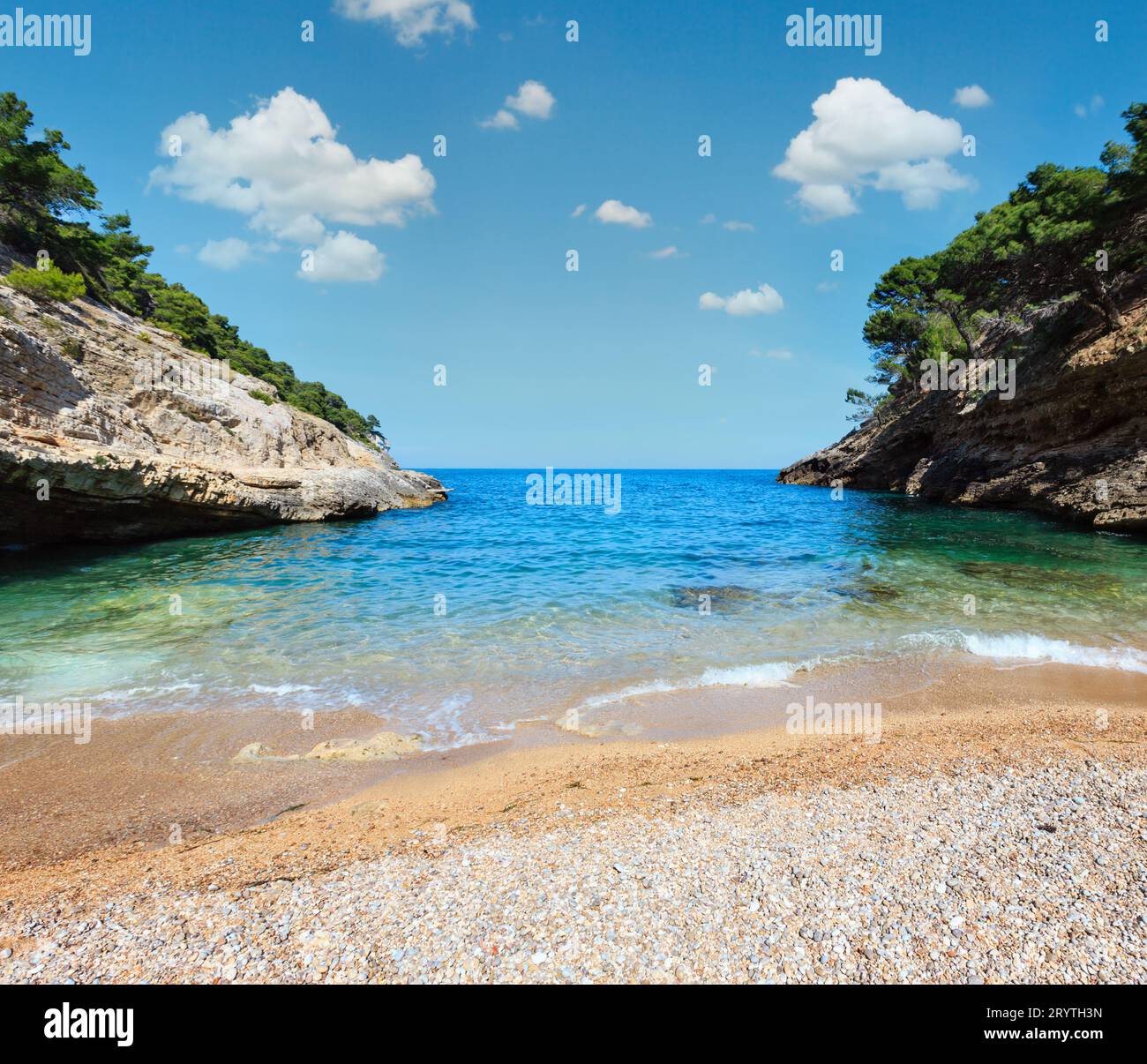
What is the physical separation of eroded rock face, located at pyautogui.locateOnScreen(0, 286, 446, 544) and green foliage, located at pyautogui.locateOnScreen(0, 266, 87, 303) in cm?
51

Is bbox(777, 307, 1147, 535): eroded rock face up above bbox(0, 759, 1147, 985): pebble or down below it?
above

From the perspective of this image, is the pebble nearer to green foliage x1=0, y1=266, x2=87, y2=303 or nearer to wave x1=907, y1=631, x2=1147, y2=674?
wave x1=907, y1=631, x2=1147, y2=674

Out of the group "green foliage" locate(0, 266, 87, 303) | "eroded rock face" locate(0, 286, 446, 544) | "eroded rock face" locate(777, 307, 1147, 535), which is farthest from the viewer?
"eroded rock face" locate(777, 307, 1147, 535)

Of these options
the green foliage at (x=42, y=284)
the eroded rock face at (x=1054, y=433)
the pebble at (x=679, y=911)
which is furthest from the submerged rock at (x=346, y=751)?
the eroded rock face at (x=1054, y=433)

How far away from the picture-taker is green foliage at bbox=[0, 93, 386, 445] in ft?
81.4

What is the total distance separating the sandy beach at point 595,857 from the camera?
2.97 m

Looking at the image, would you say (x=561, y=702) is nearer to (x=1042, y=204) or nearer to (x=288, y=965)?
(x=288, y=965)

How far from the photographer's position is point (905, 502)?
36.1 meters

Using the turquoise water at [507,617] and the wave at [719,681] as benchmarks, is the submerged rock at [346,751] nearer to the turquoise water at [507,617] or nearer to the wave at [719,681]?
the turquoise water at [507,617]

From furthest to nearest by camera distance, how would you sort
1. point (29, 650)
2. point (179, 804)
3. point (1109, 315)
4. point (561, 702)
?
point (1109, 315) → point (29, 650) → point (561, 702) → point (179, 804)

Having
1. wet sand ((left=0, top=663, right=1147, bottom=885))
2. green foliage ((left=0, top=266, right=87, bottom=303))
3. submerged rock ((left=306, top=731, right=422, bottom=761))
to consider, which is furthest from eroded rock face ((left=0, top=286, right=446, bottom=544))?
submerged rock ((left=306, top=731, right=422, bottom=761))

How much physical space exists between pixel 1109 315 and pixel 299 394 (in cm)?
6142

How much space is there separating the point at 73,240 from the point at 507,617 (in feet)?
119
